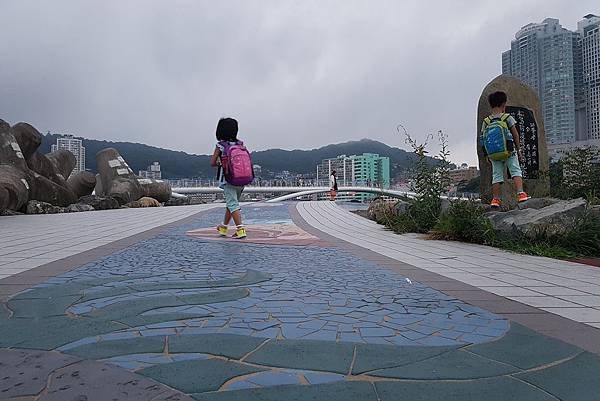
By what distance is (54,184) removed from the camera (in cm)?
1667

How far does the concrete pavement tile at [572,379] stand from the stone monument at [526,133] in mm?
7525

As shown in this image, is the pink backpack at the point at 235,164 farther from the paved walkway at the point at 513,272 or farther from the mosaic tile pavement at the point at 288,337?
the mosaic tile pavement at the point at 288,337

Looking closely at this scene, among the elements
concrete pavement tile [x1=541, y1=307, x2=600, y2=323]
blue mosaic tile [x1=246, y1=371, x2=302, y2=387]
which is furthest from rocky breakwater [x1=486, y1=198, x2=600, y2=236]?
blue mosaic tile [x1=246, y1=371, x2=302, y2=387]

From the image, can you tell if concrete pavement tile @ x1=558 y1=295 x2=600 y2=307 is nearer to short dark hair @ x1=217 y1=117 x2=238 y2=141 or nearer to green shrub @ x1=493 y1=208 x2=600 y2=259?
green shrub @ x1=493 y1=208 x2=600 y2=259

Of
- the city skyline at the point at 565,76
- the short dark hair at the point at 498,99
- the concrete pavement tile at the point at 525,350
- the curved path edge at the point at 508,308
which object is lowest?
the curved path edge at the point at 508,308

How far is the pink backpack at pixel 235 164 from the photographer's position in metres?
7.02

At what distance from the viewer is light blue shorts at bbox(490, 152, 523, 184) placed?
8.01 m

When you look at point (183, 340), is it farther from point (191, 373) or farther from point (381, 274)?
point (381, 274)

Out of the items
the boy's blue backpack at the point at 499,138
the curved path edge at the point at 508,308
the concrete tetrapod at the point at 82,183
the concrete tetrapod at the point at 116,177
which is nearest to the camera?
the curved path edge at the point at 508,308

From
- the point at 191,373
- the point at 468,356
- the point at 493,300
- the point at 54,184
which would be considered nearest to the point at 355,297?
the point at 493,300

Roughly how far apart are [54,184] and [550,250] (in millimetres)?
15995

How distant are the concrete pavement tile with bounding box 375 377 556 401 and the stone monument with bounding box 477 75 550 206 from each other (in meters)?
7.89

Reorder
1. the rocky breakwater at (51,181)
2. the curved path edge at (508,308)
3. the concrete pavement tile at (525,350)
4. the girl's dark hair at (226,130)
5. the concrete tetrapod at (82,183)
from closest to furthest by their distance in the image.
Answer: the concrete pavement tile at (525,350) < the curved path edge at (508,308) < the girl's dark hair at (226,130) < the rocky breakwater at (51,181) < the concrete tetrapod at (82,183)

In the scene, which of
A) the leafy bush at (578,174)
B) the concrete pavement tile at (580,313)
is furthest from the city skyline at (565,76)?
the concrete pavement tile at (580,313)
